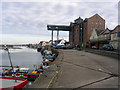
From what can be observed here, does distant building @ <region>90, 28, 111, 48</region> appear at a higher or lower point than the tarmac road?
higher

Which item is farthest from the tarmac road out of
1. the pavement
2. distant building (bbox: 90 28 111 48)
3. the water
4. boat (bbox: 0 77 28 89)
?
distant building (bbox: 90 28 111 48)

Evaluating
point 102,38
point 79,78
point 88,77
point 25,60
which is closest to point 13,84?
point 79,78

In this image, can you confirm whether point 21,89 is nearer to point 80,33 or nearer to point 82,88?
point 82,88

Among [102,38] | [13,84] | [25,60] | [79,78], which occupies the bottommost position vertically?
[25,60]

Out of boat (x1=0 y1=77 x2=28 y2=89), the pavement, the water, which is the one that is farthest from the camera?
the water

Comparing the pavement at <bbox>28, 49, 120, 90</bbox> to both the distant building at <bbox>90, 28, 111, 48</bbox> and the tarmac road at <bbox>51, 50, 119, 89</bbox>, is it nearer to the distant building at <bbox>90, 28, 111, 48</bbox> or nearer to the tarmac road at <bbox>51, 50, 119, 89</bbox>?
the tarmac road at <bbox>51, 50, 119, 89</bbox>

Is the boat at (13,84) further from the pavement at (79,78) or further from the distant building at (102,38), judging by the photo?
the distant building at (102,38)

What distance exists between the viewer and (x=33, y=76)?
13.1m

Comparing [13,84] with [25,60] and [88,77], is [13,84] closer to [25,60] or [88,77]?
[88,77]

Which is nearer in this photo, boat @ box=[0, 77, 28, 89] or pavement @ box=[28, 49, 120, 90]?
pavement @ box=[28, 49, 120, 90]

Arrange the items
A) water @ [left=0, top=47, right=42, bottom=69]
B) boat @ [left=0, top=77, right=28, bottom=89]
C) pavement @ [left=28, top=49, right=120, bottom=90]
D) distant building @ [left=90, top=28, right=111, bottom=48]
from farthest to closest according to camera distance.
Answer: distant building @ [left=90, top=28, right=111, bottom=48] < water @ [left=0, top=47, right=42, bottom=69] < boat @ [left=0, top=77, right=28, bottom=89] < pavement @ [left=28, top=49, right=120, bottom=90]

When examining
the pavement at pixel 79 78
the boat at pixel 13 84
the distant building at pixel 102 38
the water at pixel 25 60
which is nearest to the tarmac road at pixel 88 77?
the pavement at pixel 79 78

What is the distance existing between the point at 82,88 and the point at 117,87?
1288mm

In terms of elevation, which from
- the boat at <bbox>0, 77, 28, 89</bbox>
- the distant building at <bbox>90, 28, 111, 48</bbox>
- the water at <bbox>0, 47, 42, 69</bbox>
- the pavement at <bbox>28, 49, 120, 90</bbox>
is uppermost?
the distant building at <bbox>90, 28, 111, 48</bbox>
